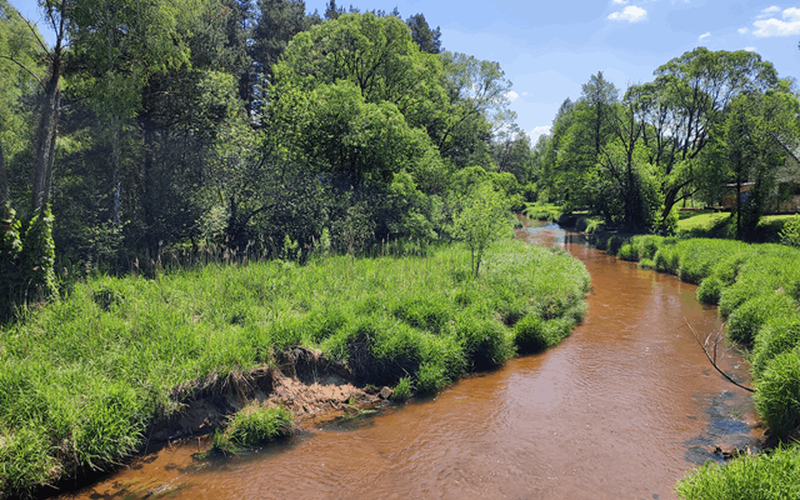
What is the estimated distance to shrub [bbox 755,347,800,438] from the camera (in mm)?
6281

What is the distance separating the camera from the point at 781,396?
6488 mm

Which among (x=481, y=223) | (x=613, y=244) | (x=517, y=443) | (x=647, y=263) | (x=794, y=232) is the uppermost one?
(x=481, y=223)

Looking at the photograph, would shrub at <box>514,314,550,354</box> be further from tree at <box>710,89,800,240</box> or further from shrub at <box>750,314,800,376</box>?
tree at <box>710,89,800,240</box>

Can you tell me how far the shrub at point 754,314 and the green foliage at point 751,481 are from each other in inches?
253

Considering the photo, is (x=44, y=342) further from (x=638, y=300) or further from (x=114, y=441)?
(x=638, y=300)

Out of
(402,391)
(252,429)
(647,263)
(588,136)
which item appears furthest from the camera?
(588,136)

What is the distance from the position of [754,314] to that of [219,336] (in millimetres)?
12536

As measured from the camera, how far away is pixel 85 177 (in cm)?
1209

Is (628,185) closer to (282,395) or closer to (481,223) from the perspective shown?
(481,223)

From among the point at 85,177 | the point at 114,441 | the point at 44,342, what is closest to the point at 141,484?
the point at 114,441

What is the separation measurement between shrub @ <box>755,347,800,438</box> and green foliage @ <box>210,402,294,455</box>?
24.4 feet

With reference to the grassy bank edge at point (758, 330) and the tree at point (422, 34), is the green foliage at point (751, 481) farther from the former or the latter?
the tree at point (422, 34)

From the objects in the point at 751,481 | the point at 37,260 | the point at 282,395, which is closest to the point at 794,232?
the point at 751,481

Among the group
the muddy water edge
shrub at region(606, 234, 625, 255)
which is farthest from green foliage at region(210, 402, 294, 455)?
shrub at region(606, 234, 625, 255)
